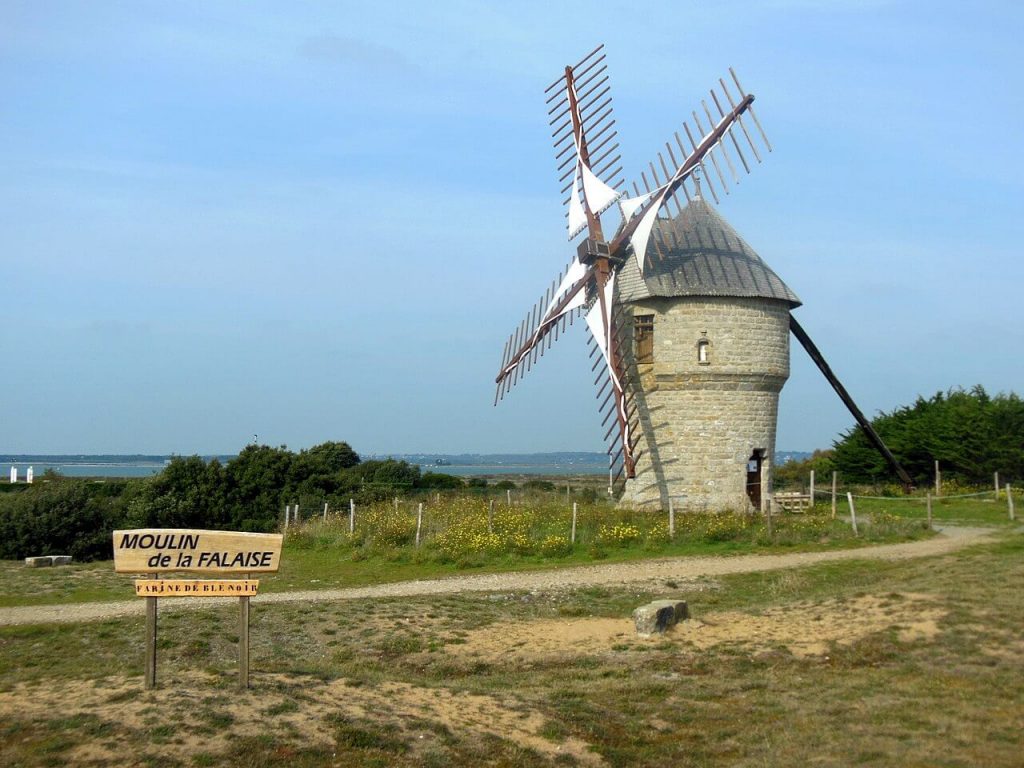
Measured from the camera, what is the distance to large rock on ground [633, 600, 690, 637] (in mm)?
13859

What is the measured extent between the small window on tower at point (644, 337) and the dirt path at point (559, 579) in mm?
7119

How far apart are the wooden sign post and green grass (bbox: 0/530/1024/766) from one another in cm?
54

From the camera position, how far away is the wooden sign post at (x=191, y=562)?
9.59 metres

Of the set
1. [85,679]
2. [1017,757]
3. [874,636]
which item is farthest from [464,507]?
[1017,757]

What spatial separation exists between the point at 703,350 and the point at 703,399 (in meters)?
1.30

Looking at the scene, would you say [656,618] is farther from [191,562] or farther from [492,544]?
[492,544]

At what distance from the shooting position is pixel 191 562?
9.76m

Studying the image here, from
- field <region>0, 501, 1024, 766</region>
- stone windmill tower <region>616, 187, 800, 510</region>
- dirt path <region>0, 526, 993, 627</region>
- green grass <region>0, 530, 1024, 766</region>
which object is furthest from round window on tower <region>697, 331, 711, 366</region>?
green grass <region>0, 530, 1024, 766</region>

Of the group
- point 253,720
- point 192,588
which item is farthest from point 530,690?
point 192,588

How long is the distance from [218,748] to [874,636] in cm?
821

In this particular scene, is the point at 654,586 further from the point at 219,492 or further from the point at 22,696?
the point at 219,492

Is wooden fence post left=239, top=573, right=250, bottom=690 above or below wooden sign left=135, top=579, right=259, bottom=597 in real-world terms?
below

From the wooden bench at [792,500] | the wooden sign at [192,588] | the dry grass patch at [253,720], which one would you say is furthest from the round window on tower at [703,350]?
the wooden sign at [192,588]

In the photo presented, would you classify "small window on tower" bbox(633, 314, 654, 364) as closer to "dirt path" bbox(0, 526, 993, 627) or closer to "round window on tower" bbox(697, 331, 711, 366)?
"round window on tower" bbox(697, 331, 711, 366)
